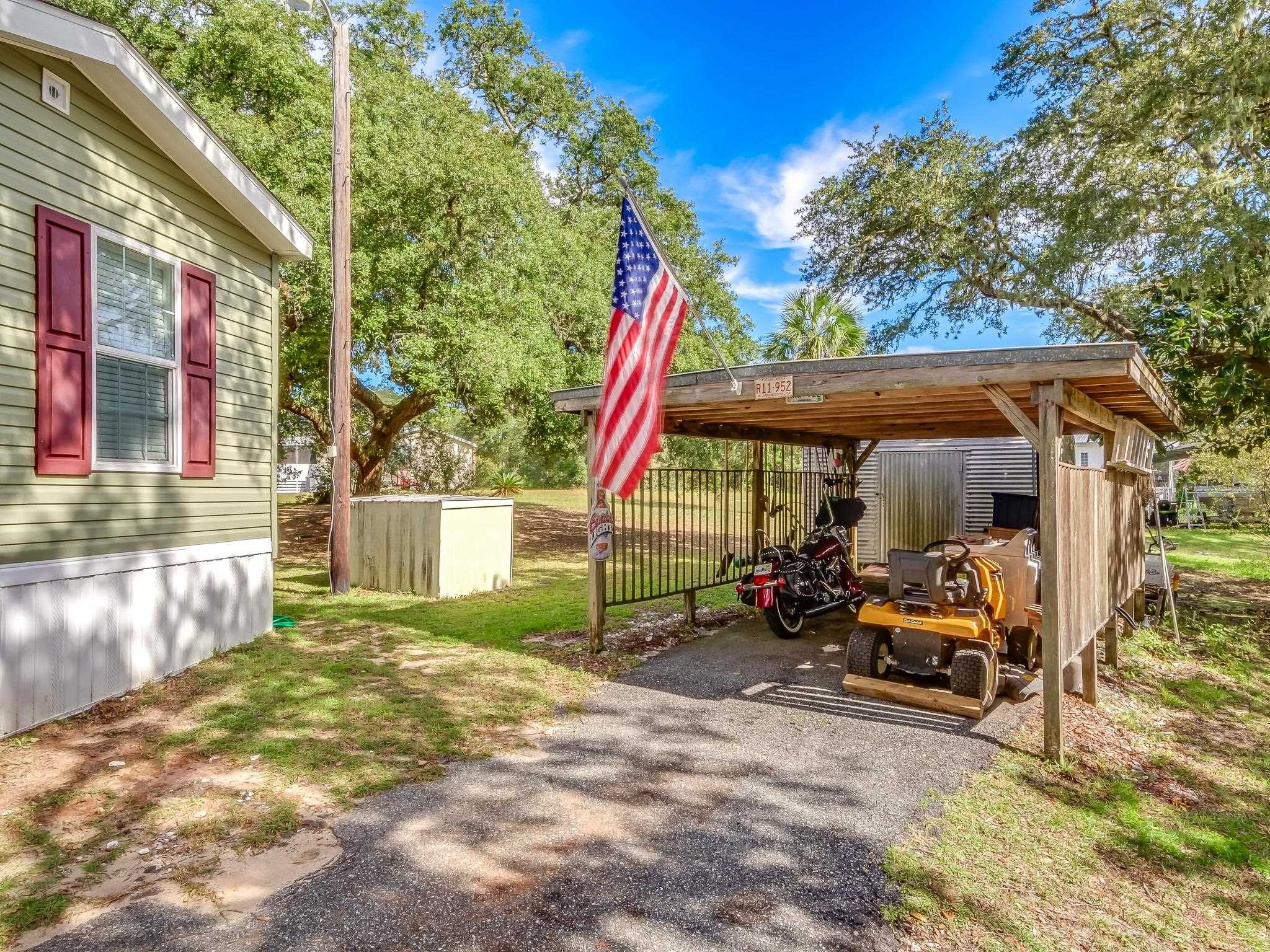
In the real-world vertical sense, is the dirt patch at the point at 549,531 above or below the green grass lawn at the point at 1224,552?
above

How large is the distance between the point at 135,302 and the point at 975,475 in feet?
36.9

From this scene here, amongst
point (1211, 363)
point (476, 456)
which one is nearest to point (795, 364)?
point (1211, 363)

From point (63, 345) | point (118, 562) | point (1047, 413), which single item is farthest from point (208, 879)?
point (1047, 413)

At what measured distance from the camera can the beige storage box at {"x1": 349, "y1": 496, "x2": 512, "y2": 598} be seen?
8188 millimetres

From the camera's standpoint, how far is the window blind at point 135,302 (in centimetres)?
450

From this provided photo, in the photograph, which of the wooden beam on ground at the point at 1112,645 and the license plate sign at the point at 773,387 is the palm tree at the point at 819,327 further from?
the license plate sign at the point at 773,387

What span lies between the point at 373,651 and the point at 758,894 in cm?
413

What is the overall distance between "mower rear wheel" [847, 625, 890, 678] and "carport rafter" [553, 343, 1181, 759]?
1240 millimetres

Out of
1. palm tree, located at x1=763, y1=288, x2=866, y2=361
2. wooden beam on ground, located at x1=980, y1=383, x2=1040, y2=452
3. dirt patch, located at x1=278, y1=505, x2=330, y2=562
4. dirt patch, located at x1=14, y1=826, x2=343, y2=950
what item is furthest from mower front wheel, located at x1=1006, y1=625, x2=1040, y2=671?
palm tree, located at x1=763, y1=288, x2=866, y2=361

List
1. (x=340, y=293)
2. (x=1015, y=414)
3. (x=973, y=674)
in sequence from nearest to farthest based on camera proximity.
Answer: (x=1015, y=414), (x=973, y=674), (x=340, y=293)

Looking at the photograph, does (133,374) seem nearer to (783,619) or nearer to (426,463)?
(783,619)

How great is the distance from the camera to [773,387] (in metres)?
4.83

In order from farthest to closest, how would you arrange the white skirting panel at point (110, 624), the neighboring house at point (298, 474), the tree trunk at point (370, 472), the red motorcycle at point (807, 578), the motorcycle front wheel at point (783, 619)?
the neighboring house at point (298, 474) < the tree trunk at point (370, 472) < the motorcycle front wheel at point (783, 619) < the red motorcycle at point (807, 578) < the white skirting panel at point (110, 624)

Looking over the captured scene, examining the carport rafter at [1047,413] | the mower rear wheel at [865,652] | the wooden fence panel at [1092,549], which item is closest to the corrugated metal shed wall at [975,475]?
the carport rafter at [1047,413]
